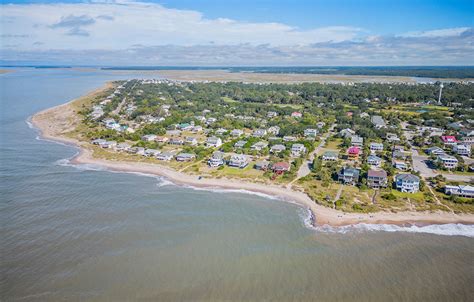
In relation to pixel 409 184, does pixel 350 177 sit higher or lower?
lower

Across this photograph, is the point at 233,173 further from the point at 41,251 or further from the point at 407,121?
the point at 407,121

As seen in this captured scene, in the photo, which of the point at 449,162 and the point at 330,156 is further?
the point at 330,156

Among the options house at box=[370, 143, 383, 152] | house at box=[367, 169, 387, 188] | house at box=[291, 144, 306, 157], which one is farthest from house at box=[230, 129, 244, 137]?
house at box=[367, 169, 387, 188]

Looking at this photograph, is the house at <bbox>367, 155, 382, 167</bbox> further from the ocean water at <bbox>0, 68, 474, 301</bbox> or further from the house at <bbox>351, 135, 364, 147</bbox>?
the ocean water at <bbox>0, 68, 474, 301</bbox>

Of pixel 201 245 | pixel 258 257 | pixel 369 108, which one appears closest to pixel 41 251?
pixel 201 245

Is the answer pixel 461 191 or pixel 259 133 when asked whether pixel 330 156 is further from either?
pixel 259 133

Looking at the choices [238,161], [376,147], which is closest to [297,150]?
[238,161]
